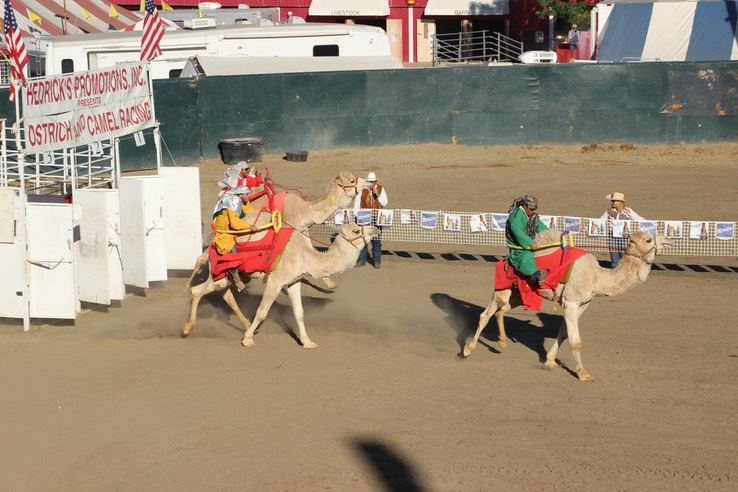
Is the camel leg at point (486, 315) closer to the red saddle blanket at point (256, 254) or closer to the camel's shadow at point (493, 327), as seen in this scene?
the camel's shadow at point (493, 327)

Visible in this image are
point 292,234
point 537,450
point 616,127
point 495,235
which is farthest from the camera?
point 616,127

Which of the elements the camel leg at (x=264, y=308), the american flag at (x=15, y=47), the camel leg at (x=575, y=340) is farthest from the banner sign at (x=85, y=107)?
the camel leg at (x=575, y=340)

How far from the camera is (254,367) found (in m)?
11.8

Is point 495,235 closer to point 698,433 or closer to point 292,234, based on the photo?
point 292,234

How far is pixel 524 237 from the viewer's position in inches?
457

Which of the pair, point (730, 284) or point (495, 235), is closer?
point (730, 284)

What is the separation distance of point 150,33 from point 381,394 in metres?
11.9

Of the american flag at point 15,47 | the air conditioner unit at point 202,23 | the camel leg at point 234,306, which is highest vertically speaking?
the air conditioner unit at point 202,23

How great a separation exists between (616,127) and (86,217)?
16.8 meters

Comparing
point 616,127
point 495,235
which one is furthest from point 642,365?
point 616,127

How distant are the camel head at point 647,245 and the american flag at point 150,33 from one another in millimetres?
11731

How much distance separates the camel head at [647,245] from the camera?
35.6ft

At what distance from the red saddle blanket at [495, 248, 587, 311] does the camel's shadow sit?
84 centimetres

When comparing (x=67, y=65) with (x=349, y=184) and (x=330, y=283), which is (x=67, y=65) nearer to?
(x=330, y=283)
